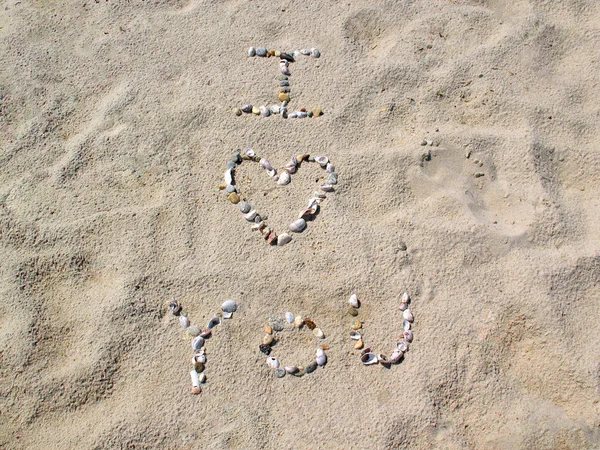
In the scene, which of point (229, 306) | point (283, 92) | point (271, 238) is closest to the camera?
point (229, 306)

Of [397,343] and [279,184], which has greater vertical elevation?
[279,184]

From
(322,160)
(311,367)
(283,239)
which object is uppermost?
(322,160)

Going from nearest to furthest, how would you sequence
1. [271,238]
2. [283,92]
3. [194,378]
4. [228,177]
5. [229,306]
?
1. [194,378]
2. [229,306]
3. [271,238]
4. [228,177]
5. [283,92]

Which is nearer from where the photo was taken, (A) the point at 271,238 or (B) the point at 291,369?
(B) the point at 291,369

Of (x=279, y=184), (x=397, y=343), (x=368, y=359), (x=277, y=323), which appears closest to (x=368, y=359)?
(x=368, y=359)

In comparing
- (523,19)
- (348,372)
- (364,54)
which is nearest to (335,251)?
(348,372)

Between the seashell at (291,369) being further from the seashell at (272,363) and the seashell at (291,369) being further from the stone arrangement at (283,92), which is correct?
the stone arrangement at (283,92)

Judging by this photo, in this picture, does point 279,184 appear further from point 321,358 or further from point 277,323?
point 321,358
